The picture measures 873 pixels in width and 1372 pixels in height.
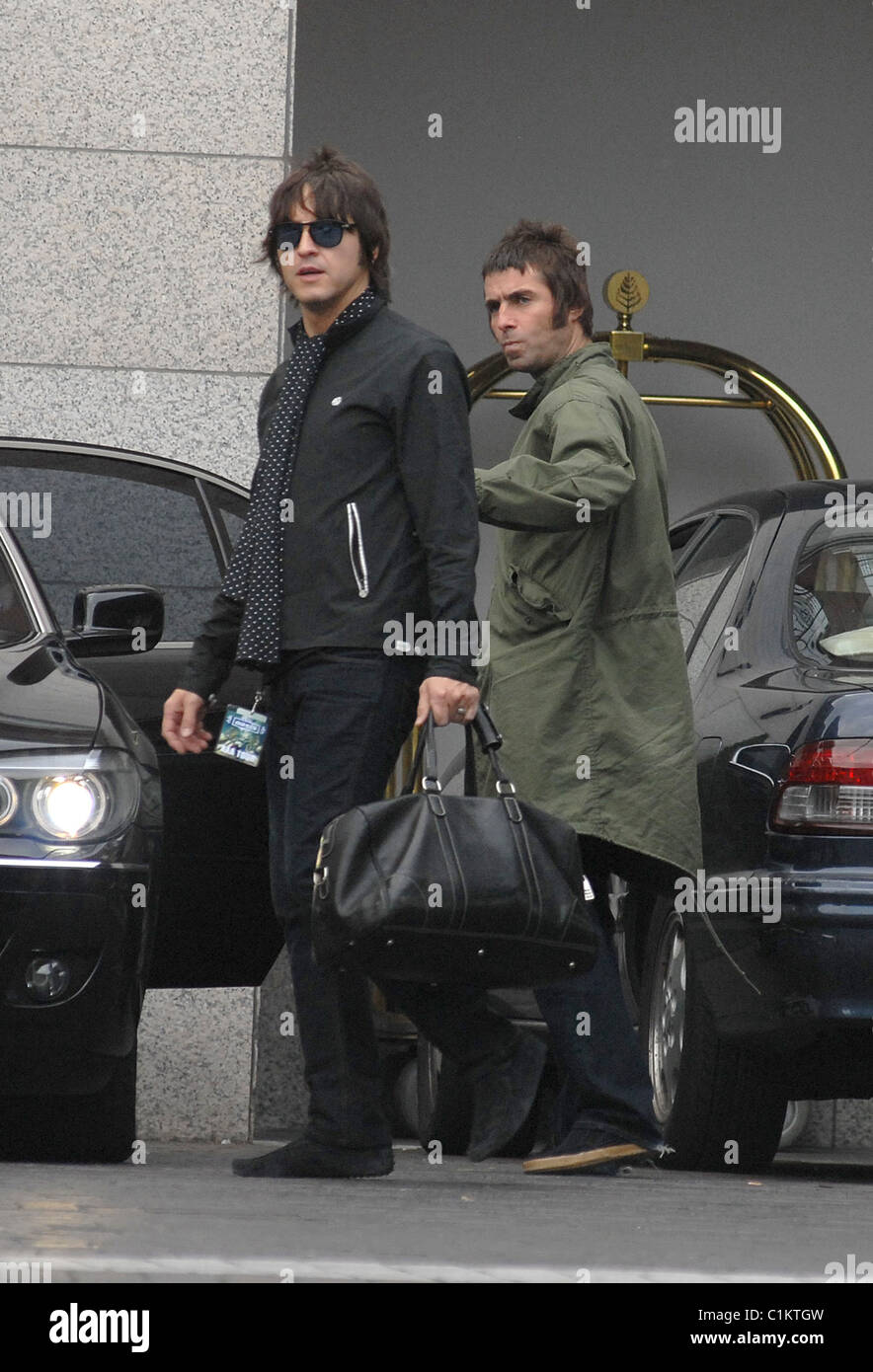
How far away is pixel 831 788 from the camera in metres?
5.38

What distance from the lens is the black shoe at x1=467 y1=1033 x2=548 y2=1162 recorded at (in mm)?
4879

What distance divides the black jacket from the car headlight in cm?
56

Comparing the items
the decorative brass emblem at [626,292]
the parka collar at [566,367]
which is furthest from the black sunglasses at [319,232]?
the decorative brass emblem at [626,292]

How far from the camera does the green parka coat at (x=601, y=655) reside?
5383 millimetres

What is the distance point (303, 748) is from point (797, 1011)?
1176mm

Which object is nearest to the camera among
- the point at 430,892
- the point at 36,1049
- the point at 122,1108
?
the point at 430,892

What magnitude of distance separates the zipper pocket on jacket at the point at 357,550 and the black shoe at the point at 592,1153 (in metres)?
1.22

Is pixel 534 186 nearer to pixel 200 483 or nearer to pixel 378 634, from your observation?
pixel 200 483

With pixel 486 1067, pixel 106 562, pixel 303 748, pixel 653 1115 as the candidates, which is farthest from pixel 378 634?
pixel 106 562

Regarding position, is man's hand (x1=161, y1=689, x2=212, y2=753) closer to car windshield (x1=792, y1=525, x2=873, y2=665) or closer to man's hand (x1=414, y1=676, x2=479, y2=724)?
man's hand (x1=414, y1=676, x2=479, y2=724)

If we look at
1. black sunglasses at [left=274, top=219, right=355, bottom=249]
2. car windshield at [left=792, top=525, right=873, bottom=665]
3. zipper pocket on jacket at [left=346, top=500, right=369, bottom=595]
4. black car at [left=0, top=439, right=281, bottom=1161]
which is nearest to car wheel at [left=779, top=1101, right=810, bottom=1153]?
black car at [left=0, top=439, right=281, bottom=1161]

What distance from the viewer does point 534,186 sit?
406 inches

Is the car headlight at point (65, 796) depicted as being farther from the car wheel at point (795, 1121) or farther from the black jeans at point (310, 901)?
the car wheel at point (795, 1121)

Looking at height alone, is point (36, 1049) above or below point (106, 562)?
below
